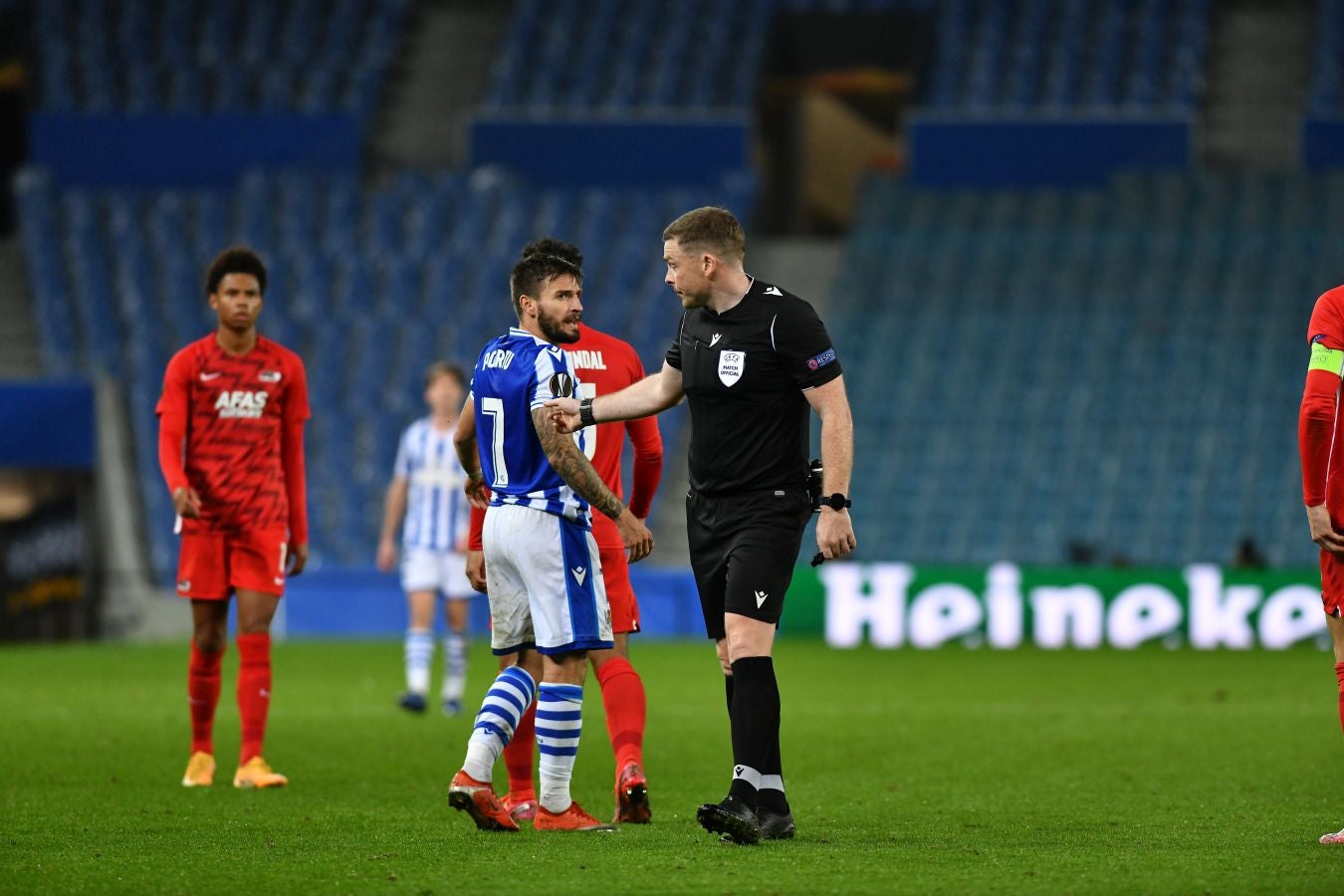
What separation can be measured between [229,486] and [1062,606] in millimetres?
11791

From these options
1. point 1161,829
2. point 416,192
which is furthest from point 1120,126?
point 1161,829

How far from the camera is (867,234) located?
25891 millimetres

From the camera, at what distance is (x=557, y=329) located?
22.2 ft

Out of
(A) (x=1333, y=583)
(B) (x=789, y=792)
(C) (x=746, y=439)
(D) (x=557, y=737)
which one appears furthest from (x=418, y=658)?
(A) (x=1333, y=583)

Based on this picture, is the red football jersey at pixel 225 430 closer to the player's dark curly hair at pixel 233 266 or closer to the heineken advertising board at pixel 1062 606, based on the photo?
the player's dark curly hair at pixel 233 266

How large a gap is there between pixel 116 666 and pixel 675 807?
10324mm

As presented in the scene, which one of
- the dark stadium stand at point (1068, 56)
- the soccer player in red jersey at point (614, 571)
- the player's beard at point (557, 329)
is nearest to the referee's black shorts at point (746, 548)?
the soccer player in red jersey at point (614, 571)

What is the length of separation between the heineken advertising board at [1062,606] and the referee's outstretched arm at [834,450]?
12.7m

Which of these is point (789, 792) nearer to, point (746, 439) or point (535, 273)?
point (746, 439)

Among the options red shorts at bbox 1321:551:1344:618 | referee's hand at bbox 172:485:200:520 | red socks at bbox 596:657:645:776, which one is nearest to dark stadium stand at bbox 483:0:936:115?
referee's hand at bbox 172:485:200:520

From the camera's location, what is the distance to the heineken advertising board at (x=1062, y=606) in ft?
59.9

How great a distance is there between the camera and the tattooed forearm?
6.45 meters

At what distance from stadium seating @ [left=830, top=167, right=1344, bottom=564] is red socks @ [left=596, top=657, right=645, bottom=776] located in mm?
15067

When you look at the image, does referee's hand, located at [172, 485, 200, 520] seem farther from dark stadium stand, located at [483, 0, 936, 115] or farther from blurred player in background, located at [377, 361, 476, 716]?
dark stadium stand, located at [483, 0, 936, 115]
